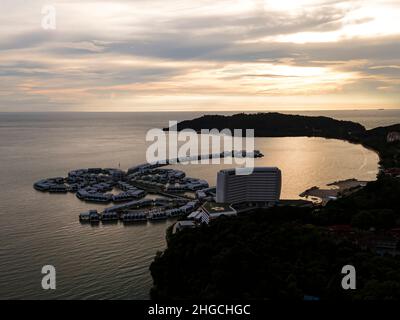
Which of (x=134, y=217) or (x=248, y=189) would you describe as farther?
(x=248, y=189)

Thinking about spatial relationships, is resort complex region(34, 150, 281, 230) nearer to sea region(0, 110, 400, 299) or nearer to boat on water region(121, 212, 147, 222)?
boat on water region(121, 212, 147, 222)

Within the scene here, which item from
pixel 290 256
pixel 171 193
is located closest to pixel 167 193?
pixel 171 193

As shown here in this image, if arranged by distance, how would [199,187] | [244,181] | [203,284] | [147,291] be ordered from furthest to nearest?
[199,187] → [244,181] → [147,291] → [203,284]

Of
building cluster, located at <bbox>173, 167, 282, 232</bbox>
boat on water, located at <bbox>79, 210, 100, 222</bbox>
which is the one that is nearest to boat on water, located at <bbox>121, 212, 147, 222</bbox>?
A: boat on water, located at <bbox>79, 210, 100, 222</bbox>

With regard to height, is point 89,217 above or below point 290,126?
below

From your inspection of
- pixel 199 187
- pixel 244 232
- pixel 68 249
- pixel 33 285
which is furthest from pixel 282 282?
pixel 199 187

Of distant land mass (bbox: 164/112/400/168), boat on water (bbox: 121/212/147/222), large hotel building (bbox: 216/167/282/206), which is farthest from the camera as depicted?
distant land mass (bbox: 164/112/400/168)

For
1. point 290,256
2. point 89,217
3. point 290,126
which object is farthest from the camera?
point 290,126

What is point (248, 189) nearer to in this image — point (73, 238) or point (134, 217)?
point (134, 217)

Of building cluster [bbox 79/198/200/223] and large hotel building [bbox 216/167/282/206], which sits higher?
large hotel building [bbox 216/167/282/206]

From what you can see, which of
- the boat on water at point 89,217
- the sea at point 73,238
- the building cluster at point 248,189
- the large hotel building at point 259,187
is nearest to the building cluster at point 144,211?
the boat on water at point 89,217
